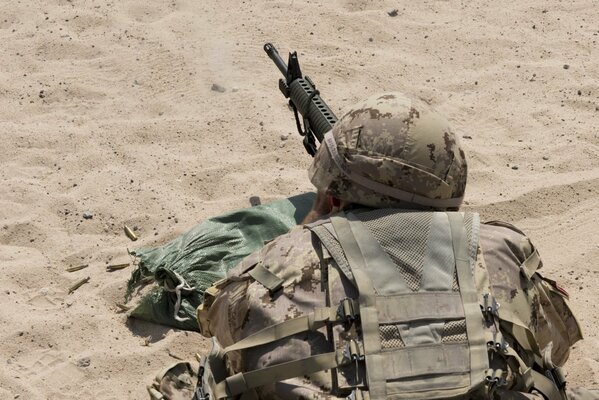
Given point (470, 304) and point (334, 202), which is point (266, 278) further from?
point (470, 304)

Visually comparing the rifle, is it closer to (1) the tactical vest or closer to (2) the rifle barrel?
(2) the rifle barrel

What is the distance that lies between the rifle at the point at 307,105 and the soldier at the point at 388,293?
1508 mm

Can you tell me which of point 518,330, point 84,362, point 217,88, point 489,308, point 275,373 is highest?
point 489,308

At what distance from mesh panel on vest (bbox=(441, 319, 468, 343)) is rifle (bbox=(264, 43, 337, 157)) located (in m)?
1.98

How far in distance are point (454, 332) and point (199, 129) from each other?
121 inches

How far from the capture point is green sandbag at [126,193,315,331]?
4.49 metres

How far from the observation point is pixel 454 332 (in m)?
3.07

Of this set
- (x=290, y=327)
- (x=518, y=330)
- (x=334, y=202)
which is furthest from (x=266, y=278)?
(x=518, y=330)

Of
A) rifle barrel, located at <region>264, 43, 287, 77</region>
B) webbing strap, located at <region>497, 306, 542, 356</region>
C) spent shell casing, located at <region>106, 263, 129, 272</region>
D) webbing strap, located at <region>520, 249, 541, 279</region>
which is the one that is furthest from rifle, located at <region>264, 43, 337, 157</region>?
webbing strap, located at <region>497, 306, 542, 356</region>

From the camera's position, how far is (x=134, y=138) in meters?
5.79

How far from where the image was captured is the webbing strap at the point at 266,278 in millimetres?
3205

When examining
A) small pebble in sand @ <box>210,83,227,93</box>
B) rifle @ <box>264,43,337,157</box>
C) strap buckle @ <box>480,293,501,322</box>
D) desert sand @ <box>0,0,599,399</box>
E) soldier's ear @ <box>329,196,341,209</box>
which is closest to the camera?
strap buckle @ <box>480,293,501,322</box>

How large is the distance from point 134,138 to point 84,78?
0.77 metres

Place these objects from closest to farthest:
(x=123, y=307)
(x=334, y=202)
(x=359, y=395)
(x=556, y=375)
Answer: (x=359, y=395) → (x=556, y=375) → (x=334, y=202) → (x=123, y=307)
